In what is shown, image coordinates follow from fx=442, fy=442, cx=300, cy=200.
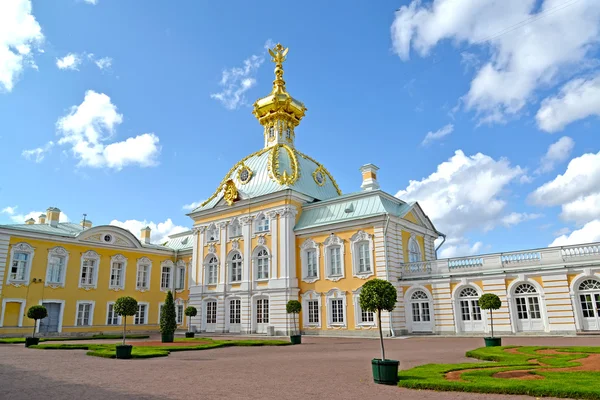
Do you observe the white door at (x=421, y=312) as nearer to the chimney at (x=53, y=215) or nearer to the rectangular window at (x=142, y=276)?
the rectangular window at (x=142, y=276)

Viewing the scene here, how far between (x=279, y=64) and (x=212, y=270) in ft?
63.4

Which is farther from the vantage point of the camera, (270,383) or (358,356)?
(358,356)

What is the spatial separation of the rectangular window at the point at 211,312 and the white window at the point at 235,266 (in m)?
2.62

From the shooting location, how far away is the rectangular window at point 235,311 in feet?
105

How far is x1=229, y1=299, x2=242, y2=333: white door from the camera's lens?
104 feet

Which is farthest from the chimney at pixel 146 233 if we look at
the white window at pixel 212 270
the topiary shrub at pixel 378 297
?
the topiary shrub at pixel 378 297

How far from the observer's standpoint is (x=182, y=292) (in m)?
37.9

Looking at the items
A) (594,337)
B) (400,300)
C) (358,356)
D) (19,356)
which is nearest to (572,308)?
(594,337)

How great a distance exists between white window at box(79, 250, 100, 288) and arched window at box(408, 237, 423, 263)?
74.9 feet

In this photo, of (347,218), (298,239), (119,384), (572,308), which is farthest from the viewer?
(298,239)

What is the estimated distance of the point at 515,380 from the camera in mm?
8625

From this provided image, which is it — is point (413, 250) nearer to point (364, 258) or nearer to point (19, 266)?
point (364, 258)

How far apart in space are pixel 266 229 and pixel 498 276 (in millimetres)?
15589

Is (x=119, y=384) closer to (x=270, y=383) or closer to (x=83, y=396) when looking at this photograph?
(x=83, y=396)
